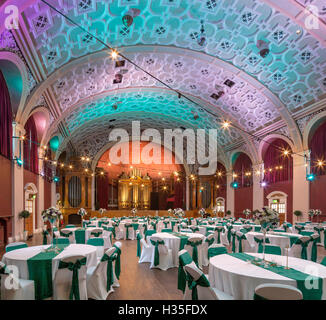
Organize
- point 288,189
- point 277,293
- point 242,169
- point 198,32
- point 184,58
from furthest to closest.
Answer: point 242,169 → point 288,189 → point 184,58 → point 198,32 → point 277,293

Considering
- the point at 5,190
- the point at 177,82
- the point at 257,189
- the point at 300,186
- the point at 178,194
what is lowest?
the point at 178,194

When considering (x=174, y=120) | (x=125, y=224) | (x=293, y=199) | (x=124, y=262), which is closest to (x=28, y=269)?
(x=124, y=262)

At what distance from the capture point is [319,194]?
1232cm

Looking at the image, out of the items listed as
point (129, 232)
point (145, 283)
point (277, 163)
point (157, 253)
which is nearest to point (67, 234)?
point (157, 253)

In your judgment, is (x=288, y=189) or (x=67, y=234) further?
(x=288, y=189)

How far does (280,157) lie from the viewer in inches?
599

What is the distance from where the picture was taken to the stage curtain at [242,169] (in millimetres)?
18359

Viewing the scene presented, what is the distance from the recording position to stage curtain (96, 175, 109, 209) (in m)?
22.5

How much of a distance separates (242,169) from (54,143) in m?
13.4

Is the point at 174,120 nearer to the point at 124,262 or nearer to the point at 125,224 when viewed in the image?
the point at 125,224

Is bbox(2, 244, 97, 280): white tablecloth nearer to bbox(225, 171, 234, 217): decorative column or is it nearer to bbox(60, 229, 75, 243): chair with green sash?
bbox(60, 229, 75, 243): chair with green sash

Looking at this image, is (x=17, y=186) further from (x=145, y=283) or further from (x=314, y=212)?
(x=314, y=212)

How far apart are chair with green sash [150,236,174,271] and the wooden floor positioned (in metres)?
0.14

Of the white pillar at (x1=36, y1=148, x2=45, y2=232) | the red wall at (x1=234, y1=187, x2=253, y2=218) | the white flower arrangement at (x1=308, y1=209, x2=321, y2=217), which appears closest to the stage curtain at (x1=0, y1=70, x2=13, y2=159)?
the white pillar at (x1=36, y1=148, x2=45, y2=232)
